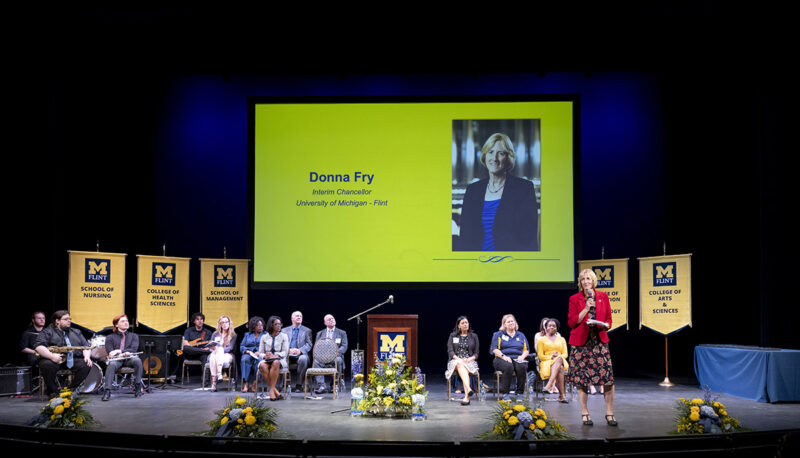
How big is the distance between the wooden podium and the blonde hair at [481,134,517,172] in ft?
9.53

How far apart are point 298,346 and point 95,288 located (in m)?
3.04

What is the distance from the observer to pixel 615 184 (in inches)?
408

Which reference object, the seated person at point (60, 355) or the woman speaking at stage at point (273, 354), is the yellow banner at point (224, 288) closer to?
the woman speaking at stage at point (273, 354)

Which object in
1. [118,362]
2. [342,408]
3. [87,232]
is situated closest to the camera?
[342,408]

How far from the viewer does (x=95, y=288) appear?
909 cm

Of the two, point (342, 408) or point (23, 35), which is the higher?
point (23, 35)

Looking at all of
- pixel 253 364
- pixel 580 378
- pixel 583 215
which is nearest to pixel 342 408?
pixel 253 364

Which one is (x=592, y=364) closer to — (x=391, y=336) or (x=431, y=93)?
(x=391, y=336)

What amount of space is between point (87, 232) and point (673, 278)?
8714 mm

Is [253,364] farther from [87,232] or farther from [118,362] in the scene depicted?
[87,232]

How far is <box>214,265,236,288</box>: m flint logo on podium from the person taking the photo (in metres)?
9.70

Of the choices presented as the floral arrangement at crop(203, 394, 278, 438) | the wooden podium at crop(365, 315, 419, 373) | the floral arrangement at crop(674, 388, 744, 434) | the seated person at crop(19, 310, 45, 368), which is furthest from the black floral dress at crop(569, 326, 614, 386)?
the seated person at crop(19, 310, 45, 368)

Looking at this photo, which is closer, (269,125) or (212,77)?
(269,125)

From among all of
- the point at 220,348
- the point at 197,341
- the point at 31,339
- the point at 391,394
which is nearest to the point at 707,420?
the point at 391,394
